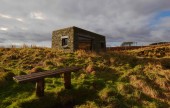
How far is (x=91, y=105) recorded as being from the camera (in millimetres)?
6539

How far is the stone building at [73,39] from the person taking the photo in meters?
17.7

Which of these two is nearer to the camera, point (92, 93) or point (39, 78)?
point (39, 78)

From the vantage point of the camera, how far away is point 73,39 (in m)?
17.5

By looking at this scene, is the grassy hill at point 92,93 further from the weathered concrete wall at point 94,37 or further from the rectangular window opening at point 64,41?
the rectangular window opening at point 64,41

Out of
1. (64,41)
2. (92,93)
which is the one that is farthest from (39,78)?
(64,41)

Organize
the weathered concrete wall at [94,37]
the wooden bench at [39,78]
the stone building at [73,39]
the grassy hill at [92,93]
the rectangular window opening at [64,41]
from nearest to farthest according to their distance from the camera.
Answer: the wooden bench at [39,78], the grassy hill at [92,93], the stone building at [73,39], the weathered concrete wall at [94,37], the rectangular window opening at [64,41]

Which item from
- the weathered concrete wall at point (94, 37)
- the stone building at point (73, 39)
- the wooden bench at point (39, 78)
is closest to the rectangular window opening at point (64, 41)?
the stone building at point (73, 39)

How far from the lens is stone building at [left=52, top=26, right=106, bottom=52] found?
1769 cm

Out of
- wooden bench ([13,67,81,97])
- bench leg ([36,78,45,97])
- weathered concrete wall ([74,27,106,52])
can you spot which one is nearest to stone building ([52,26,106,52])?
weathered concrete wall ([74,27,106,52])

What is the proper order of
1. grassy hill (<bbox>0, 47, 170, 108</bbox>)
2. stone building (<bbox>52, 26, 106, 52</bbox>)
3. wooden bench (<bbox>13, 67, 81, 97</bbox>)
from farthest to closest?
stone building (<bbox>52, 26, 106, 52</bbox>), grassy hill (<bbox>0, 47, 170, 108</bbox>), wooden bench (<bbox>13, 67, 81, 97</bbox>)

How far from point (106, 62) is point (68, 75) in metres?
6.49

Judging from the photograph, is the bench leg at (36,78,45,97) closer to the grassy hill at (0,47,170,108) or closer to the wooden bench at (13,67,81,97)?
the wooden bench at (13,67,81,97)

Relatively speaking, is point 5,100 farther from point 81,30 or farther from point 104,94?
point 81,30

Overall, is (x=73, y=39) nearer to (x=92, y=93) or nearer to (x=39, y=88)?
(x=92, y=93)
